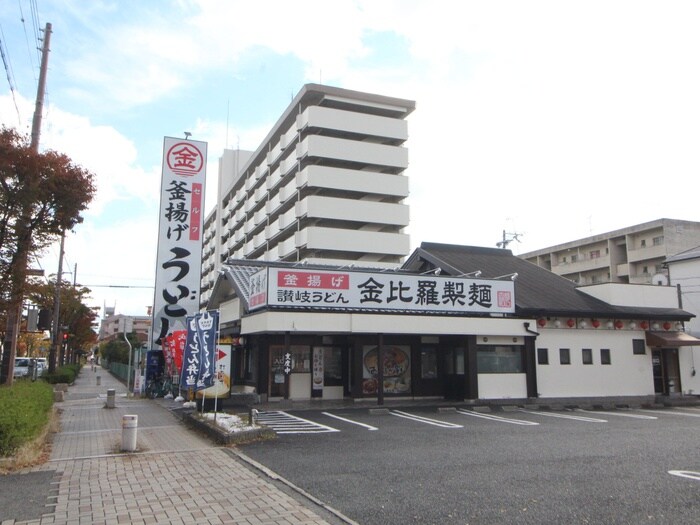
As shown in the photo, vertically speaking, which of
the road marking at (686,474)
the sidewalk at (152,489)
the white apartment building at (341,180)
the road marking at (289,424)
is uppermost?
the white apartment building at (341,180)

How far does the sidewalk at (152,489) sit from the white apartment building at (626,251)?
47.1 meters

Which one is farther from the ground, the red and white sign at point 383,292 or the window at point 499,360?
the red and white sign at point 383,292

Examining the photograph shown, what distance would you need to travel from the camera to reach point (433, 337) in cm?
2120

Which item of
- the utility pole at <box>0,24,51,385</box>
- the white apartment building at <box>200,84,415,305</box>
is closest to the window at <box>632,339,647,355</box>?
the utility pole at <box>0,24,51,385</box>

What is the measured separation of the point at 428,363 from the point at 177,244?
42.6 feet

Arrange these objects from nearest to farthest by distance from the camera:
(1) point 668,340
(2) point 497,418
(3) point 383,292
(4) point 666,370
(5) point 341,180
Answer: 1. (2) point 497,418
2. (3) point 383,292
3. (1) point 668,340
4. (4) point 666,370
5. (5) point 341,180

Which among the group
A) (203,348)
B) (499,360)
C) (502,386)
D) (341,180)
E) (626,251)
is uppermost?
(341,180)

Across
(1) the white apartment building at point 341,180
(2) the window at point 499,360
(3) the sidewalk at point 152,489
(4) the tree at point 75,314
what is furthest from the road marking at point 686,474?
(1) the white apartment building at point 341,180

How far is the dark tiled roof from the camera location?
→ 70.4ft

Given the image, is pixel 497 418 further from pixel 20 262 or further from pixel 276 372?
pixel 20 262

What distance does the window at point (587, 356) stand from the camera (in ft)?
70.6

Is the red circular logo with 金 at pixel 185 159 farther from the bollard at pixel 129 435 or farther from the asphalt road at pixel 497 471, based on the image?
the bollard at pixel 129 435

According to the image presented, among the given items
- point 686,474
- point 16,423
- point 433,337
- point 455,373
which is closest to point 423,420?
point 455,373

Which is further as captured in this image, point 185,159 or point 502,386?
point 185,159
